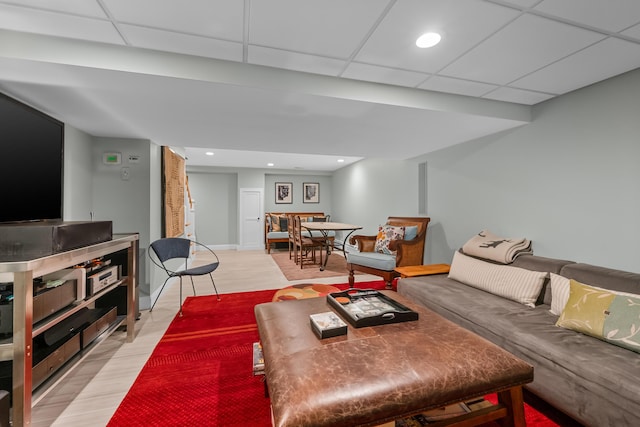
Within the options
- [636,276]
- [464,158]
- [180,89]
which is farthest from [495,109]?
[180,89]

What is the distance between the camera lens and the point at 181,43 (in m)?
1.66

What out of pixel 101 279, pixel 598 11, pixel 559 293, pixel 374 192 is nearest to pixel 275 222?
pixel 374 192

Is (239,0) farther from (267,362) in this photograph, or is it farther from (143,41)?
(267,362)

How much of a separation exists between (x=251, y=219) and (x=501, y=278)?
647 centimetres

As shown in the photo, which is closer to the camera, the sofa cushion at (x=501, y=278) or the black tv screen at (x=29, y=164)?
the black tv screen at (x=29, y=164)

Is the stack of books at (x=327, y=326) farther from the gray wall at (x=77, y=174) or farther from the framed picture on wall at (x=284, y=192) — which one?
the framed picture on wall at (x=284, y=192)

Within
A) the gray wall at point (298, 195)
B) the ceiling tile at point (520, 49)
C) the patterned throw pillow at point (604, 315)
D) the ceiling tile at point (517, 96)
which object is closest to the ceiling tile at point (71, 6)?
the ceiling tile at point (520, 49)

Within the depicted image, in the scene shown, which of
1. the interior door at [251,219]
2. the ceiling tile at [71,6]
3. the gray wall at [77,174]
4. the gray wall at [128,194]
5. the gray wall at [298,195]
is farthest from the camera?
the gray wall at [298,195]

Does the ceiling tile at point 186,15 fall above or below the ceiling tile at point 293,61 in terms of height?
below

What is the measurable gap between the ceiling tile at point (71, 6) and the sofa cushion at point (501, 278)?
3321mm

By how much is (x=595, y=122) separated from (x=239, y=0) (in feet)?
9.39

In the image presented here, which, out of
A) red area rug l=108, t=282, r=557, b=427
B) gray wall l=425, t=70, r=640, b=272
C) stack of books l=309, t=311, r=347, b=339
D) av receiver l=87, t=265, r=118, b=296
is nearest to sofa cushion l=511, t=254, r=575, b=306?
gray wall l=425, t=70, r=640, b=272

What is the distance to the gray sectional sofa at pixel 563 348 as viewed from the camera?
3.94 ft

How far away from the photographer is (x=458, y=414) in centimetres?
123
